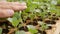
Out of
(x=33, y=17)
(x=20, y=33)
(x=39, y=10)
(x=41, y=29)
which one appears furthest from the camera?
(x=39, y=10)

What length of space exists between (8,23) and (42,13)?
0.78 ft

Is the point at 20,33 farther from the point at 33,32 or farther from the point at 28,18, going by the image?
the point at 28,18

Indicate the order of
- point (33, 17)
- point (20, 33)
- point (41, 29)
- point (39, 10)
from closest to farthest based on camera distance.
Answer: point (20, 33)
point (41, 29)
point (33, 17)
point (39, 10)

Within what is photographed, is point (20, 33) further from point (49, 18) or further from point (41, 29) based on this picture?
point (49, 18)

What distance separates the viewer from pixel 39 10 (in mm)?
890

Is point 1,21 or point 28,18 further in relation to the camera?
point 28,18

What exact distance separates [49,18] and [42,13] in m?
0.06

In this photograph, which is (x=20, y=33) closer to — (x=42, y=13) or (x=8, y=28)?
(x=8, y=28)

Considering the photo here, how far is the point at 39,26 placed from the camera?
0.72 metres

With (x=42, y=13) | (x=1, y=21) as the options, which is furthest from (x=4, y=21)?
(x=42, y=13)

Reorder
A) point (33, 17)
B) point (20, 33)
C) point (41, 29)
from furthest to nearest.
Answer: point (33, 17), point (41, 29), point (20, 33)

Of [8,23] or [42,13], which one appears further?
[42,13]

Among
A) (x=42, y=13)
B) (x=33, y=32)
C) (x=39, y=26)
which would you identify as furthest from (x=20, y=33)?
(x=42, y=13)

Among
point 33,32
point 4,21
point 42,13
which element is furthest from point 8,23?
point 42,13
